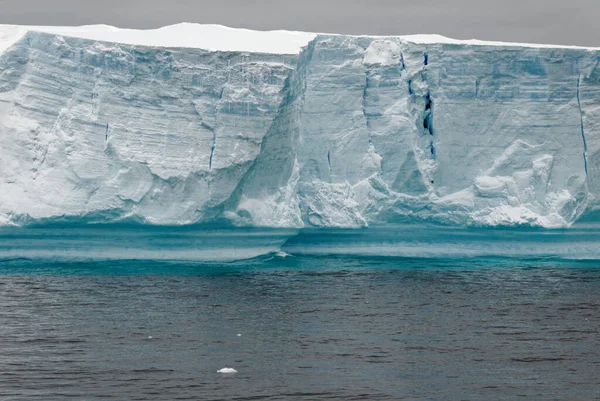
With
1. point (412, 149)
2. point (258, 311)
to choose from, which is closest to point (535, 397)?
point (258, 311)

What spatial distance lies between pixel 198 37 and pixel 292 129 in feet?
10.2

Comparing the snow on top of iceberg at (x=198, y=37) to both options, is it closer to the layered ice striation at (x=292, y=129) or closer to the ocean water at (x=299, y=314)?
the layered ice striation at (x=292, y=129)

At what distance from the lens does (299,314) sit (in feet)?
46.0

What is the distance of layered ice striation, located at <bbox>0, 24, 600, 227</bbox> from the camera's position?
18.2 meters

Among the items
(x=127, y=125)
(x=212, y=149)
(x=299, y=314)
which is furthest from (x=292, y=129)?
(x=299, y=314)

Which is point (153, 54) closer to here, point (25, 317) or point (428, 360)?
point (25, 317)

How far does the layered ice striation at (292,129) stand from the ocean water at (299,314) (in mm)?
576

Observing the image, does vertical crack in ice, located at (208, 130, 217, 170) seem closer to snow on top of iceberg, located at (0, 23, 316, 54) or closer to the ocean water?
the ocean water

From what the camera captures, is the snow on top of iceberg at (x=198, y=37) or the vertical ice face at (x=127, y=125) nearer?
the vertical ice face at (x=127, y=125)

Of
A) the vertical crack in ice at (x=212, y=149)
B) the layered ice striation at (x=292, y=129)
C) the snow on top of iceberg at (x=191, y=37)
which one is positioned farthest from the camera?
the snow on top of iceberg at (x=191, y=37)

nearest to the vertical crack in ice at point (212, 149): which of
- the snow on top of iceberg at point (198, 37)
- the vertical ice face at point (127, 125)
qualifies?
the vertical ice face at point (127, 125)

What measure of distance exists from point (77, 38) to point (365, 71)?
214 inches

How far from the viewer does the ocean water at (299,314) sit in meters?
9.98

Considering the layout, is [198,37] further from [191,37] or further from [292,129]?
[292,129]
